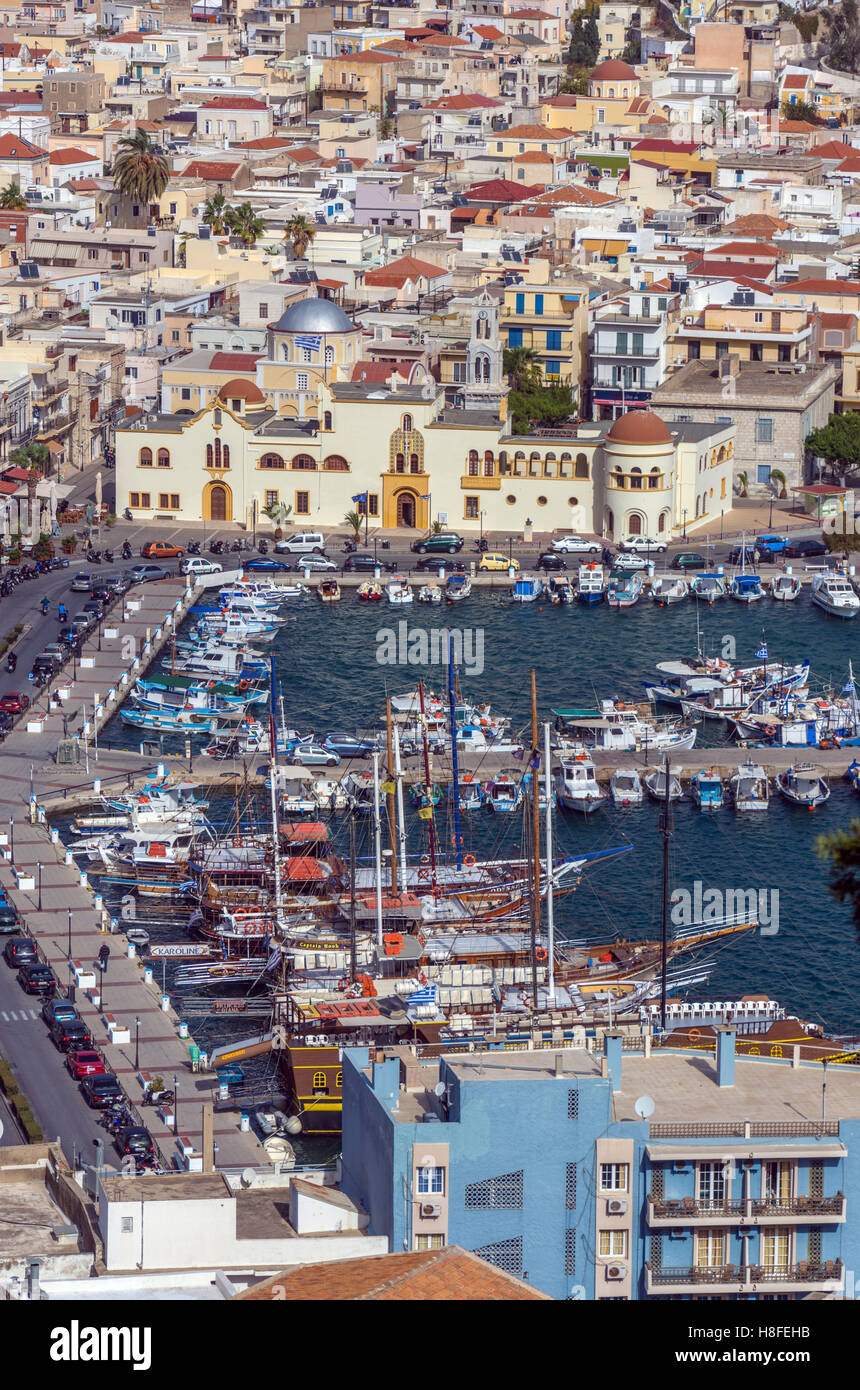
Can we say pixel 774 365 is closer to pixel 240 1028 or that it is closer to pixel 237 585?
pixel 237 585

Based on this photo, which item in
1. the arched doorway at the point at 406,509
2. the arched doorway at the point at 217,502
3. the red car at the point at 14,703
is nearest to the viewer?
the red car at the point at 14,703

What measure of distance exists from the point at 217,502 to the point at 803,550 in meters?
19.6

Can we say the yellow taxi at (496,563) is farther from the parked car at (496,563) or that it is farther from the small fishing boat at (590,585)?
the small fishing boat at (590,585)

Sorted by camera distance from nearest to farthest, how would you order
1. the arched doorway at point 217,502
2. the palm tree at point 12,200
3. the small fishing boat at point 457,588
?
the small fishing boat at point 457,588 → the arched doorway at point 217,502 → the palm tree at point 12,200

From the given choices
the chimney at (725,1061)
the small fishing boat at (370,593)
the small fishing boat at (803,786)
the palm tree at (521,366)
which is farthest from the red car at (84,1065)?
the palm tree at (521,366)

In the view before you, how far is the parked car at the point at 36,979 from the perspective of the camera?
57125mm

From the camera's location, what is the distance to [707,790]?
73.8 metres

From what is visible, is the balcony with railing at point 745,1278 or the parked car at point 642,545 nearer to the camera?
the balcony with railing at point 745,1278

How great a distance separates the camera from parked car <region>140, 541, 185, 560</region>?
316 ft

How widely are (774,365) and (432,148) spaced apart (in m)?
54.4

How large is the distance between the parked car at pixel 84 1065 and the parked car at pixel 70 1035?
0.61 metres

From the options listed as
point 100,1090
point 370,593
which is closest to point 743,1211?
point 100,1090

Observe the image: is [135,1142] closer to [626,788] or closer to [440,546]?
[626,788]

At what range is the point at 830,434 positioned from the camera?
4134 inches
